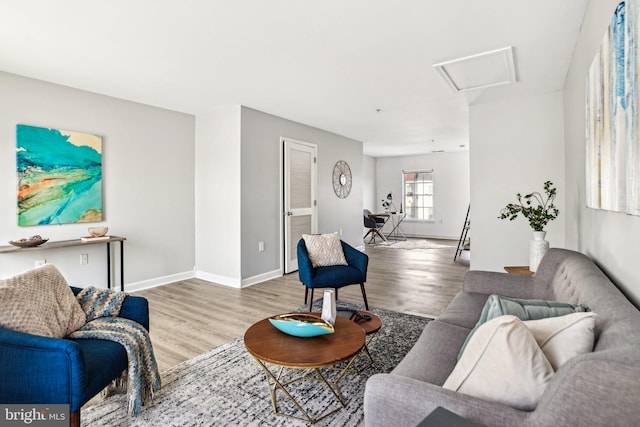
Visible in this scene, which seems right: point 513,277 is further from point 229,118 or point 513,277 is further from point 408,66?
point 229,118

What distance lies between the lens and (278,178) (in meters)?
5.06

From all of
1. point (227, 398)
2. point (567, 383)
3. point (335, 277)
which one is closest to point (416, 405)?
point (567, 383)

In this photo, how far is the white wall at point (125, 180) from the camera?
334 cm

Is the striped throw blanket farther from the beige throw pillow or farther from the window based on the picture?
the window

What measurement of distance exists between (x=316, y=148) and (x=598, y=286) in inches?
192

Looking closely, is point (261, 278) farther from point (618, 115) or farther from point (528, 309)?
point (618, 115)

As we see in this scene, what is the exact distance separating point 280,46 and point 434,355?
2.46 m

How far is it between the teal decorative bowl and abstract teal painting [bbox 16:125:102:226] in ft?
10.1

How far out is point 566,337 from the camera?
3.64 feet

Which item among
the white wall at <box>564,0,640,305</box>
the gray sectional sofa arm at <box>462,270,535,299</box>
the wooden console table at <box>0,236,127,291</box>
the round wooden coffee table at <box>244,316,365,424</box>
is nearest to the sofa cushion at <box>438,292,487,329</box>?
the gray sectional sofa arm at <box>462,270,535,299</box>

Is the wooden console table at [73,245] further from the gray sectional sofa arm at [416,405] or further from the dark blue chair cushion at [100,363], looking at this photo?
the gray sectional sofa arm at [416,405]

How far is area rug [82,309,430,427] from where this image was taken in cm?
177

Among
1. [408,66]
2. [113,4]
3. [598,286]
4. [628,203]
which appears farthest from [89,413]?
[408,66]

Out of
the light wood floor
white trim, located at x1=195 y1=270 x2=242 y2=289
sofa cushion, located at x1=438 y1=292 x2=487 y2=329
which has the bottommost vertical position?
the light wood floor
